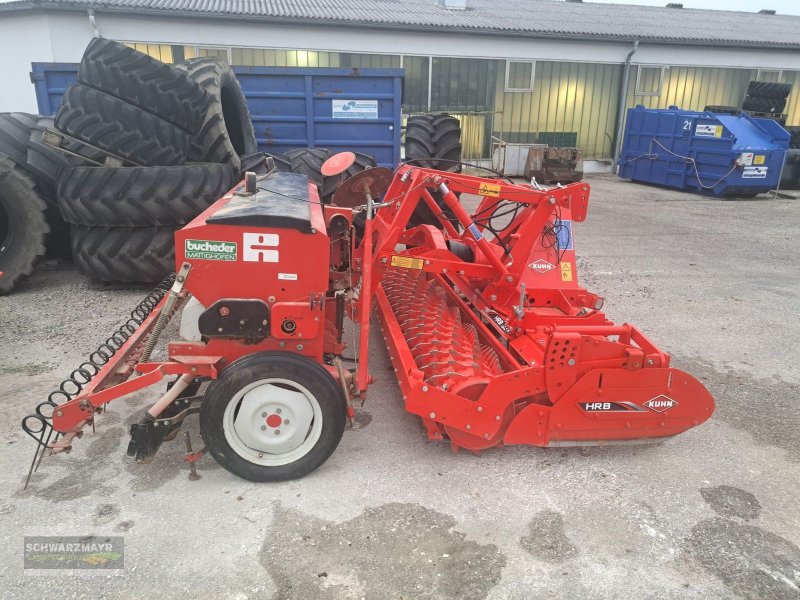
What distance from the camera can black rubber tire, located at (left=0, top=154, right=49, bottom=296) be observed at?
16.9 feet

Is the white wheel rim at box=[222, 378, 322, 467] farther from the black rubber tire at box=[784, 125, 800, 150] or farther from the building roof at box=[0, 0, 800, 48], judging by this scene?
the black rubber tire at box=[784, 125, 800, 150]

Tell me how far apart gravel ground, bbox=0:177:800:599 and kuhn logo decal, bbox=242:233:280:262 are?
1104 millimetres

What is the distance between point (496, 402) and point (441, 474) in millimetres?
467

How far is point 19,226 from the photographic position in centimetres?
523

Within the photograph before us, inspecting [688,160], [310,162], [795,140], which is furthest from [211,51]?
[795,140]

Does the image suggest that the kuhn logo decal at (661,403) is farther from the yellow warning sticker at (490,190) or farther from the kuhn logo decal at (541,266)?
the yellow warning sticker at (490,190)

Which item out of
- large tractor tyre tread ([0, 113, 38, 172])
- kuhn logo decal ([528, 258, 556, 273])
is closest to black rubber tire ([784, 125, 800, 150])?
kuhn logo decal ([528, 258, 556, 273])

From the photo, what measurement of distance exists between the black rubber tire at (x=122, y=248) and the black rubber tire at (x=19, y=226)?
0.41 meters

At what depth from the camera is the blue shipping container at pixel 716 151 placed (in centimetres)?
1176

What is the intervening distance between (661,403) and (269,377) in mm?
2047

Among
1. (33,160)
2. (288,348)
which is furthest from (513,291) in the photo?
(33,160)

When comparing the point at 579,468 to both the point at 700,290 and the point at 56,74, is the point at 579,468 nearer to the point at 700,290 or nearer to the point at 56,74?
the point at 700,290

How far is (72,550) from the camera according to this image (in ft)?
7.56

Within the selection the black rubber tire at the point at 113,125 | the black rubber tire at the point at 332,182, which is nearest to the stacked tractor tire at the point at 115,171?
the black rubber tire at the point at 113,125
